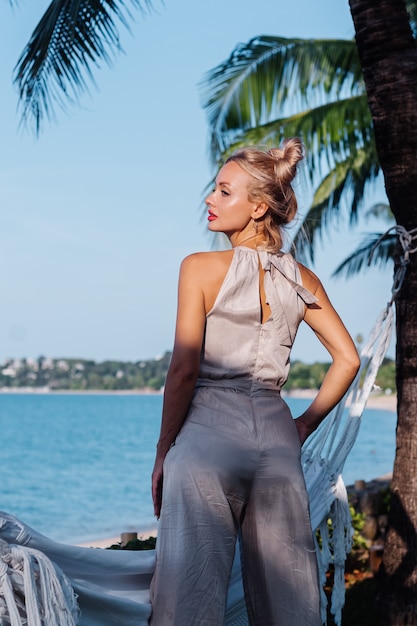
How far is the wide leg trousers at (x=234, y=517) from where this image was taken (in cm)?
192

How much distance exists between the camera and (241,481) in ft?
6.39

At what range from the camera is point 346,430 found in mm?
3125

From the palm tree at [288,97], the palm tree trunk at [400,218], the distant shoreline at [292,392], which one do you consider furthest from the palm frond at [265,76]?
the distant shoreline at [292,392]

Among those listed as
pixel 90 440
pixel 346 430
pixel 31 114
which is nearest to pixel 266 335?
pixel 346 430

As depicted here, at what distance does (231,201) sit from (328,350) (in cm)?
44

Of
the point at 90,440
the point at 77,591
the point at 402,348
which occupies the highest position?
the point at 402,348

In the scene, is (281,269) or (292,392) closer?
(281,269)

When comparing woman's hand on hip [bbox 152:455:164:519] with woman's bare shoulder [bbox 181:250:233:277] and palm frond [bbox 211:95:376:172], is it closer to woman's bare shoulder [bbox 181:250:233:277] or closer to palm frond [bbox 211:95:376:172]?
woman's bare shoulder [bbox 181:250:233:277]

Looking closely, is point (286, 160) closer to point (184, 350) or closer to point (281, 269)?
point (281, 269)

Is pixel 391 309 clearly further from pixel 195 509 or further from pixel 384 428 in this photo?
pixel 384 428

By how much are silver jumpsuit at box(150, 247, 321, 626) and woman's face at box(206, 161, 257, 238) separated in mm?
82

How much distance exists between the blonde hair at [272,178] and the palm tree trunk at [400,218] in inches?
47.9

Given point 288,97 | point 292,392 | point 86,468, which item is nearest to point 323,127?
point 288,97

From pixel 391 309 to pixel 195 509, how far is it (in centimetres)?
166
